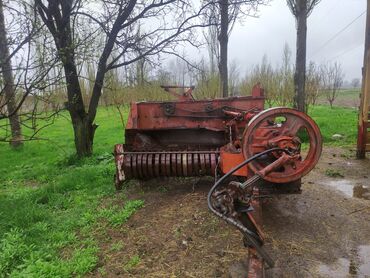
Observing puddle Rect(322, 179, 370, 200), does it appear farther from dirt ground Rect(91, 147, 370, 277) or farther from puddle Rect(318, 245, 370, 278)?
puddle Rect(318, 245, 370, 278)

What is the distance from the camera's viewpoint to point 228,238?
3.50 metres

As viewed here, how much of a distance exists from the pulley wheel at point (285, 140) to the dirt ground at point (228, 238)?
72cm

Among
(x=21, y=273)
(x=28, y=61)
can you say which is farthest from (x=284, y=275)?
(x=28, y=61)

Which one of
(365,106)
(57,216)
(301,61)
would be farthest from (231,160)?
(301,61)

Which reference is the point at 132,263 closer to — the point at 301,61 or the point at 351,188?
the point at 351,188

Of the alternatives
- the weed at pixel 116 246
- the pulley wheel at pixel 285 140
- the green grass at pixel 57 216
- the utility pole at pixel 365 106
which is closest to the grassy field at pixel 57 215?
the green grass at pixel 57 216

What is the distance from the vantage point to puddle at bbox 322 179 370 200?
15.9 ft

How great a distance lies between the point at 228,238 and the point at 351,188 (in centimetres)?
259

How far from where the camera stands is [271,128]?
132 inches

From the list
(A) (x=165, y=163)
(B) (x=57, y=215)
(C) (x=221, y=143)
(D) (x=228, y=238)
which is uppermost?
(C) (x=221, y=143)

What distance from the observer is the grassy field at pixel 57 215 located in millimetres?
3266

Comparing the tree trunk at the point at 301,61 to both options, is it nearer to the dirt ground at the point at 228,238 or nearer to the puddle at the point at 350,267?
the dirt ground at the point at 228,238

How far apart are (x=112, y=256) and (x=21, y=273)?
2.54ft

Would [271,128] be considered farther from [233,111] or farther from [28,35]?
[28,35]
